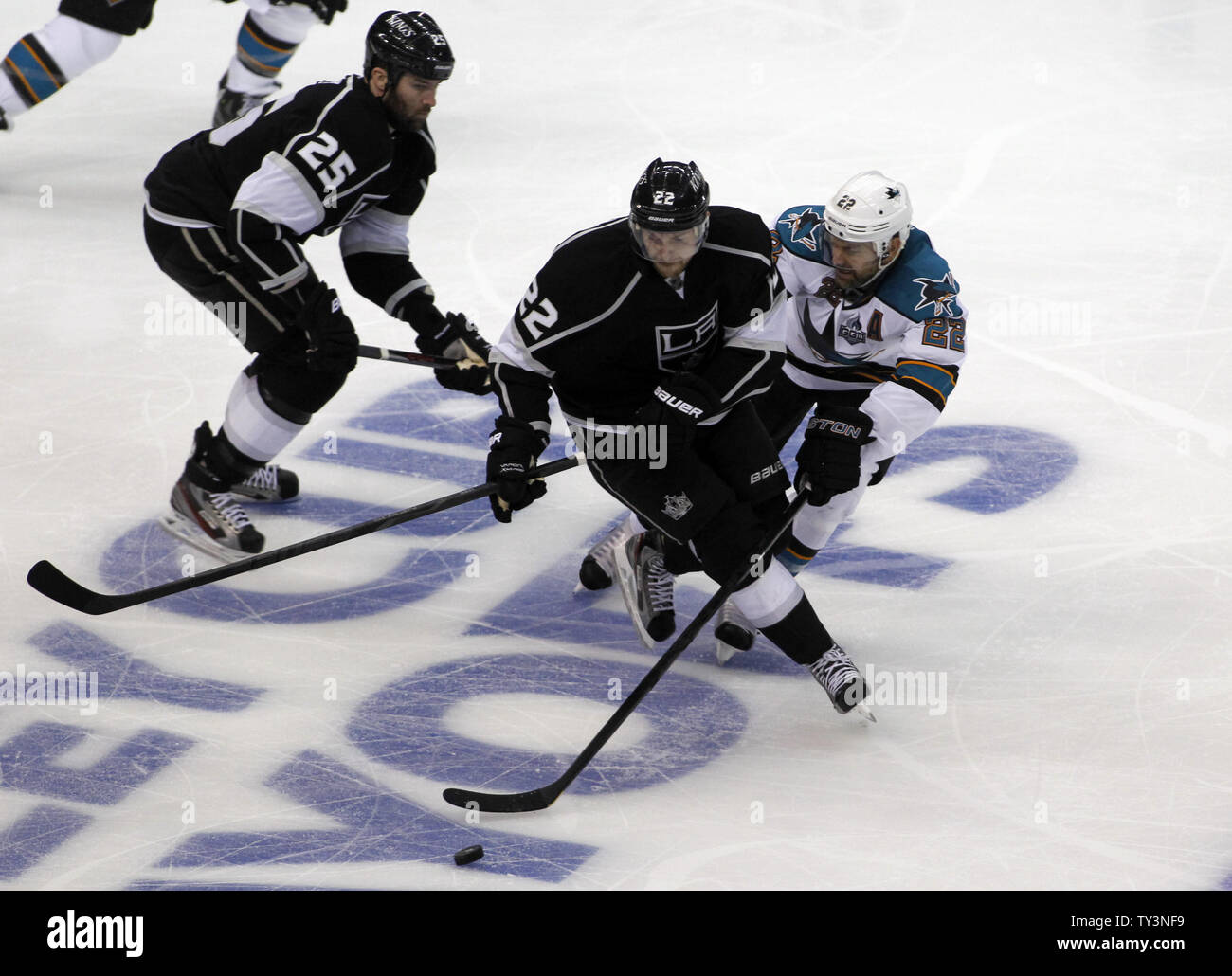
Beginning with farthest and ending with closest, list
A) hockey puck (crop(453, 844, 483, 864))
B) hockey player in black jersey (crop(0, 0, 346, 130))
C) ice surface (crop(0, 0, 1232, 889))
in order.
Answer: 1. hockey player in black jersey (crop(0, 0, 346, 130))
2. ice surface (crop(0, 0, 1232, 889))
3. hockey puck (crop(453, 844, 483, 864))

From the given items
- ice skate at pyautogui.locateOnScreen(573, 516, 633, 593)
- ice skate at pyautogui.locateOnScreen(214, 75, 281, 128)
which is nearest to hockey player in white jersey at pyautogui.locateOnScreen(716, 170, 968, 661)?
ice skate at pyautogui.locateOnScreen(573, 516, 633, 593)

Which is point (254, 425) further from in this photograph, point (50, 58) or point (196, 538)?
point (50, 58)

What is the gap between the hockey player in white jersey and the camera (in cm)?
324

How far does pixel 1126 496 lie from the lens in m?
4.16

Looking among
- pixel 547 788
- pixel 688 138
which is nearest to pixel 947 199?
pixel 688 138

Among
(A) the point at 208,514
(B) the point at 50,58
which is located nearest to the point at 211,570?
(A) the point at 208,514

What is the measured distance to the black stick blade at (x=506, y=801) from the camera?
2.93 m

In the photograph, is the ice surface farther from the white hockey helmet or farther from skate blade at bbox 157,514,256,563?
the white hockey helmet

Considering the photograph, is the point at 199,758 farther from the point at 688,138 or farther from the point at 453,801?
the point at 688,138

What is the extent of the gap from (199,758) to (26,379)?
2112 mm

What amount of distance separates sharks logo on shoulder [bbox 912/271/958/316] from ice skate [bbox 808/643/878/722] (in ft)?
2.51

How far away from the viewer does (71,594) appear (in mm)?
3568

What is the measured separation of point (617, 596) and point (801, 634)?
27.3 inches

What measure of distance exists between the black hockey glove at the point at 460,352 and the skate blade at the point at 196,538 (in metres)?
0.69
